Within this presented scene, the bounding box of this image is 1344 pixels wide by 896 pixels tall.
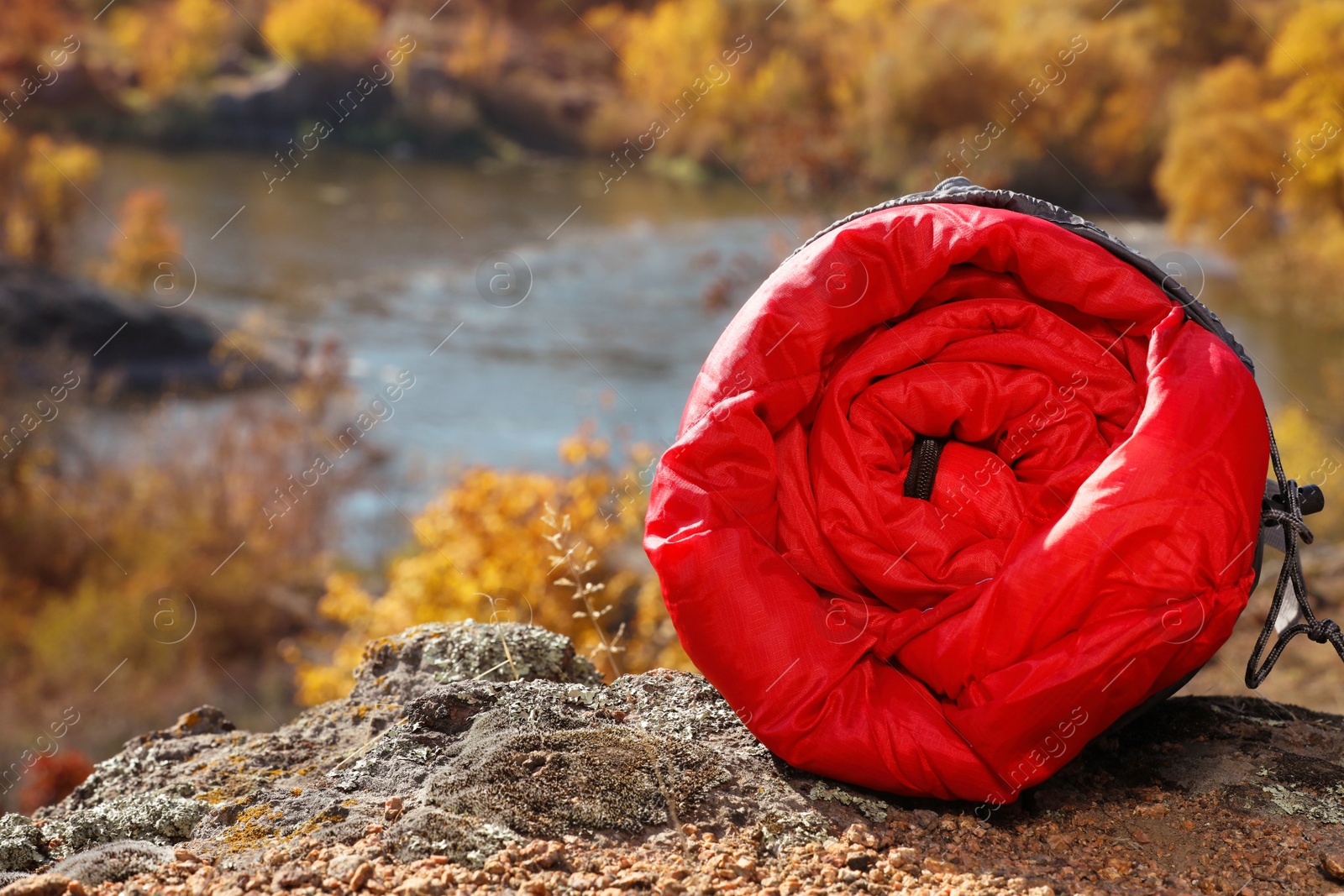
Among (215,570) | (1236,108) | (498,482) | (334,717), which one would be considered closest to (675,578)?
(334,717)

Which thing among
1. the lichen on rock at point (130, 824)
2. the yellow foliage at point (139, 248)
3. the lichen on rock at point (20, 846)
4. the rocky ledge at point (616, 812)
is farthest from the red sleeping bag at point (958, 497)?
the yellow foliage at point (139, 248)

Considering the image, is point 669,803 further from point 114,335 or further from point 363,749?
point 114,335

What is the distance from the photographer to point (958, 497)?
2.11 meters

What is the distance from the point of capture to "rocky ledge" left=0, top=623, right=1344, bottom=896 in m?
1.51

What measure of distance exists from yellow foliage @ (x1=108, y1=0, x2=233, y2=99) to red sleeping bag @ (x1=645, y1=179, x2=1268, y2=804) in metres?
22.3

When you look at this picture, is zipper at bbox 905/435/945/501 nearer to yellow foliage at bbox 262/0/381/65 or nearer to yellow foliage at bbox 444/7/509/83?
yellow foliage at bbox 444/7/509/83

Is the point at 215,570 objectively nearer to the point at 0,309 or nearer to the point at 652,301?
the point at 0,309

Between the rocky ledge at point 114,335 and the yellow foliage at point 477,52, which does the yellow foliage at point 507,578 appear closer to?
the rocky ledge at point 114,335

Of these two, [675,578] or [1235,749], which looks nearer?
[675,578]

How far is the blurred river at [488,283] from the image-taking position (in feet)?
33.1

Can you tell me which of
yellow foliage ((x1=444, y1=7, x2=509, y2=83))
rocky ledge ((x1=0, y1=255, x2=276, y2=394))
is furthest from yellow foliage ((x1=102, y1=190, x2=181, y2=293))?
yellow foliage ((x1=444, y1=7, x2=509, y2=83))

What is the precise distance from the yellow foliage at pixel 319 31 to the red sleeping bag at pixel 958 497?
23.1 m

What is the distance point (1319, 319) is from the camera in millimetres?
13148

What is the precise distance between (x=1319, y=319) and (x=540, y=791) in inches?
561
